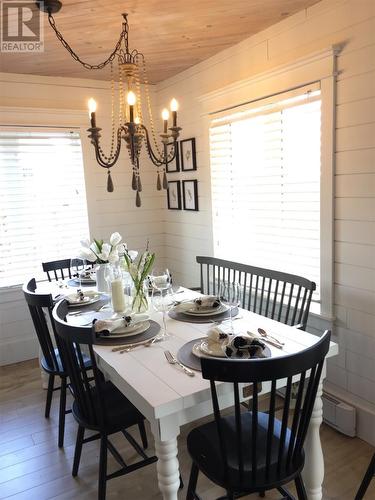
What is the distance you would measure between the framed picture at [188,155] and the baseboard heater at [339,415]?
2.25m

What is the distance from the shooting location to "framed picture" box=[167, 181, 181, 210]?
159 inches

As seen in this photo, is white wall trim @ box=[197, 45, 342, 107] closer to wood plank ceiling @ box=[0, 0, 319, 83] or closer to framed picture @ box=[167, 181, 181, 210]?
wood plank ceiling @ box=[0, 0, 319, 83]

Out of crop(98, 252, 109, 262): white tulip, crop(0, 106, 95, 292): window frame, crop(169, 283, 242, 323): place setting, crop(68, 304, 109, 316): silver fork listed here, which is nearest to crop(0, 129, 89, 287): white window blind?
crop(0, 106, 95, 292): window frame

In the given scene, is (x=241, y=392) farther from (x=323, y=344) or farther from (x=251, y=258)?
(x=251, y=258)

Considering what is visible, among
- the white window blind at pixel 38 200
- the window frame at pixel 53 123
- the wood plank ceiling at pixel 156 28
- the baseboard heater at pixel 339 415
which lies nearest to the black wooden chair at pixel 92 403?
the baseboard heater at pixel 339 415

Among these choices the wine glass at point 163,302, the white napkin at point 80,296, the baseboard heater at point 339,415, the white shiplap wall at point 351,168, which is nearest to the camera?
the wine glass at point 163,302

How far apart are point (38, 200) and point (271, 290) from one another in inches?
91.5

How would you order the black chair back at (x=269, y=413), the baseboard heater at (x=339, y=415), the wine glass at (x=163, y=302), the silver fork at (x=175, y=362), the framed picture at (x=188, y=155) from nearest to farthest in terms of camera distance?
the black chair back at (x=269, y=413), the silver fork at (x=175, y=362), the wine glass at (x=163, y=302), the baseboard heater at (x=339, y=415), the framed picture at (x=188, y=155)

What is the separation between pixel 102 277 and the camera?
2764 millimetres

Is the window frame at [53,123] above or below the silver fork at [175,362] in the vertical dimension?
above

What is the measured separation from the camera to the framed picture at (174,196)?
4047mm

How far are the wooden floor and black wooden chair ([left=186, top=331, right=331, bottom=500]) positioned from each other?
0.53 m

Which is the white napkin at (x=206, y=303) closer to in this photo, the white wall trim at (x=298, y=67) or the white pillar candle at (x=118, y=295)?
the white pillar candle at (x=118, y=295)

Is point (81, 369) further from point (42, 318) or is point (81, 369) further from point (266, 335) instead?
point (266, 335)
